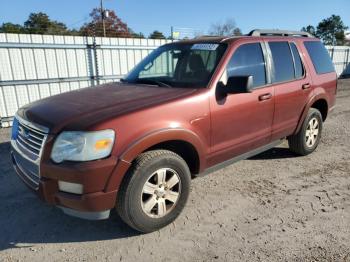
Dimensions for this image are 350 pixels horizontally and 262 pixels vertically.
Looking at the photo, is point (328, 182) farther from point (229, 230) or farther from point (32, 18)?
point (32, 18)

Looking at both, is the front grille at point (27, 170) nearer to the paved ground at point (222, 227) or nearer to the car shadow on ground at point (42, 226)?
the car shadow on ground at point (42, 226)

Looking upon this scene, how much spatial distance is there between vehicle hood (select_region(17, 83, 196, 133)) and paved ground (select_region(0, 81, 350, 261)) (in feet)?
3.77

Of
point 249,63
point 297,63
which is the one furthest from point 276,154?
point 249,63

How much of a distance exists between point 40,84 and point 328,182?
7.33 m

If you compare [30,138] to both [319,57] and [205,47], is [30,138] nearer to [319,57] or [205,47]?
[205,47]

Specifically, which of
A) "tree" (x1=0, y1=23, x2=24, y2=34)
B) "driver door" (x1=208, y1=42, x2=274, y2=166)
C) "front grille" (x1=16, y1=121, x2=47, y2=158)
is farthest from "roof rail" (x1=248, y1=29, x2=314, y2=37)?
"tree" (x1=0, y1=23, x2=24, y2=34)

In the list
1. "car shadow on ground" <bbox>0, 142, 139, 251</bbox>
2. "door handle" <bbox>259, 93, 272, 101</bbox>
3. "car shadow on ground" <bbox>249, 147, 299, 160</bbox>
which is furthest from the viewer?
"car shadow on ground" <bbox>249, 147, 299, 160</bbox>

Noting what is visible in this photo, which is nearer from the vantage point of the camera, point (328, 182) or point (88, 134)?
point (88, 134)

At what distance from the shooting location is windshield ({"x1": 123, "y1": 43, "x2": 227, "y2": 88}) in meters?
3.65

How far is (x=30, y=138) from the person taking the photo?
306cm

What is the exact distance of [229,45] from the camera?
3.78 meters

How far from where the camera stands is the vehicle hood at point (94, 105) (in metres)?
2.83

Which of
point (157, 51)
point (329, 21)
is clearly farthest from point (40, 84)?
point (329, 21)

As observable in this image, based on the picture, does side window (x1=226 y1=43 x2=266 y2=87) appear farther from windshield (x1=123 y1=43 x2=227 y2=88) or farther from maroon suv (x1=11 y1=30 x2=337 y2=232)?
windshield (x1=123 y1=43 x2=227 y2=88)
